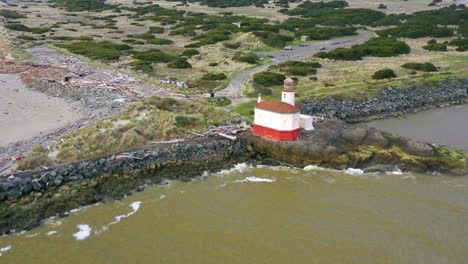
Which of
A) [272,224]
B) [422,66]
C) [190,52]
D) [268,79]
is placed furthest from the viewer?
[190,52]

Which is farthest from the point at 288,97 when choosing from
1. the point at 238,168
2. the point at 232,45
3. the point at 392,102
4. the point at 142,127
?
the point at 232,45

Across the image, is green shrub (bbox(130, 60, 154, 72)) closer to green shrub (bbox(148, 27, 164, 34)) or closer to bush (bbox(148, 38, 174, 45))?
bush (bbox(148, 38, 174, 45))

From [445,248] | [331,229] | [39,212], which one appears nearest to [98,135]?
[39,212]

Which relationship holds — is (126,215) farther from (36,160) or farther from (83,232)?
(36,160)

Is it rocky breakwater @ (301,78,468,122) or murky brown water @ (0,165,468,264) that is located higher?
rocky breakwater @ (301,78,468,122)

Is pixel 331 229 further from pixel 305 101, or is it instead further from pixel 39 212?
pixel 305 101

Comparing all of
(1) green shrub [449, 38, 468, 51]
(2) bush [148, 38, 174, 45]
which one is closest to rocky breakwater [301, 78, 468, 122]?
(1) green shrub [449, 38, 468, 51]
